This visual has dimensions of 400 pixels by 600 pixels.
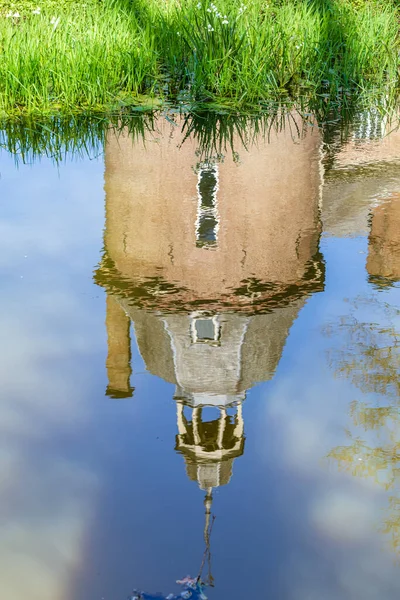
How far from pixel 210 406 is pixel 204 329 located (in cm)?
100

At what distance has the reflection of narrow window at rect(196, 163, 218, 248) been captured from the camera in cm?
693

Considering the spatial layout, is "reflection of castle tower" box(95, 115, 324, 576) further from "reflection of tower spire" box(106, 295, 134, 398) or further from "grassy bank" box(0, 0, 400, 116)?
"grassy bank" box(0, 0, 400, 116)

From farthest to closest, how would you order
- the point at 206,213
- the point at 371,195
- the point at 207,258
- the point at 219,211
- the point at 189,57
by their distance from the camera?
the point at 189,57, the point at 371,195, the point at 219,211, the point at 206,213, the point at 207,258

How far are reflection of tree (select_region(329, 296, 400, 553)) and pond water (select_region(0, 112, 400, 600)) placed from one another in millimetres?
11

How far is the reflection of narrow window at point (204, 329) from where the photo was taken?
5.29 m

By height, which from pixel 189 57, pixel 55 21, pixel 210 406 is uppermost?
pixel 55 21

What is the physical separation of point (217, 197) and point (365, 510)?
14.5 ft

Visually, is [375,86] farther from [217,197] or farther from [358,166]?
[217,197]

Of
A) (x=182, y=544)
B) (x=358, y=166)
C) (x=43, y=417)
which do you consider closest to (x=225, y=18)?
(x=358, y=166)

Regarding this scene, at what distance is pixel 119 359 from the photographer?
179 inches

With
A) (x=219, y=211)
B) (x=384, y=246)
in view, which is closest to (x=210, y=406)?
(x=384, y=246)

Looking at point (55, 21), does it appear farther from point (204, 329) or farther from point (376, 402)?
point (376, 402)

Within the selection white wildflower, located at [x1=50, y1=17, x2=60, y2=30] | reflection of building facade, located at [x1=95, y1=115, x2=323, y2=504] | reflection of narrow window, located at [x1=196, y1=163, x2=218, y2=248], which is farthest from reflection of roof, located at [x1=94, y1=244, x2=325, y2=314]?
white wildflower, located at [x1=50, y1=17, x2=60, y2=30]

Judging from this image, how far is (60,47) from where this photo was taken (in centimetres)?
1077
